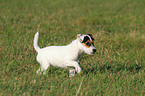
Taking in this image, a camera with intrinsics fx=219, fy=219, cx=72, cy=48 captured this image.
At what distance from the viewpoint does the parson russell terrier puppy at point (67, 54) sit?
Answer: 3693mm

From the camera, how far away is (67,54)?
380 cm

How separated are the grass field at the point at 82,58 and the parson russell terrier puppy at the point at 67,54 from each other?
0.20 m

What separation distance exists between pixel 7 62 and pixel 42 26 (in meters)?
2.80

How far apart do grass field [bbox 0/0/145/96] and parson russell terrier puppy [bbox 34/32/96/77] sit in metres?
0.20

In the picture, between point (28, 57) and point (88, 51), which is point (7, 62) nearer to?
point (28, 57)

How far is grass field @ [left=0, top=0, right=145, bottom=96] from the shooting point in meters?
3.55

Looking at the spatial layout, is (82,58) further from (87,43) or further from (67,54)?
(87,43)

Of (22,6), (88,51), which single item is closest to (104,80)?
(88,51)

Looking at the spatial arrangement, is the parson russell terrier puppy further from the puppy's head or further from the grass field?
the grass field

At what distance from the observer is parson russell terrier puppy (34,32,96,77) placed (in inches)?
145

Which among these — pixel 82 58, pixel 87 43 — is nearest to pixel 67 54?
pixel 87 43

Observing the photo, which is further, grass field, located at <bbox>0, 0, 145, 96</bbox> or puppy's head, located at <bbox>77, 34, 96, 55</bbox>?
puppy's head, located at <bbox>77, 34, 96, 55</bbox>

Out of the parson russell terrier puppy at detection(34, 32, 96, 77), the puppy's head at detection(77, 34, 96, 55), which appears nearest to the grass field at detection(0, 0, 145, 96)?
the parson russell terrier puppy at detection(34, 32, 96, 77)

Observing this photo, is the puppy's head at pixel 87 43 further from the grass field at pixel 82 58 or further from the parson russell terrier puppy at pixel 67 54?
the grass field at pixel 82 58
